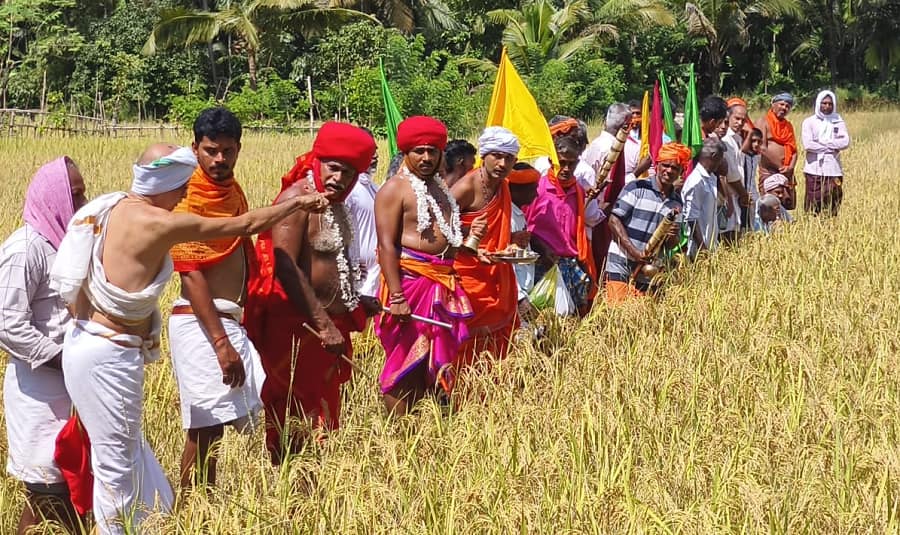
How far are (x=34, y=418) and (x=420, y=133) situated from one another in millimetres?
1898

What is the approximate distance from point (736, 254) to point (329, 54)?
54.9 feet

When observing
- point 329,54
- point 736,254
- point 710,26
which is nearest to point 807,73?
point 710,26


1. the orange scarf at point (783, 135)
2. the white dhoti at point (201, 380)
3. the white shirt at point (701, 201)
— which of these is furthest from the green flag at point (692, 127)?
the white dhoti at point (201, 380)

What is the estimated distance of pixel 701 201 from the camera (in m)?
6.50

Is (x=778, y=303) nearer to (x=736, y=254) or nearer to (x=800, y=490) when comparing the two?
(x=736, y=254)

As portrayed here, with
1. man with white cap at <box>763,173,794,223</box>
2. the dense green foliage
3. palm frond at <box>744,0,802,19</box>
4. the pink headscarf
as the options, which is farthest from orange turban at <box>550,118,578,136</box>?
palm frond at <box>744,0,802,19</box>

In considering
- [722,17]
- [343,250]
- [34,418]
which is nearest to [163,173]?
[34,418]

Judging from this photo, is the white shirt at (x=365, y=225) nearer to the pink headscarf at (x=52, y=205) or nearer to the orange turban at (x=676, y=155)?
the orange turban at (x=676, y=155)

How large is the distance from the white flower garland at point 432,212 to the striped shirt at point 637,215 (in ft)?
4.88

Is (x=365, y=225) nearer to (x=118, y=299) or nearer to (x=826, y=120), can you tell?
(x=118, y=299)

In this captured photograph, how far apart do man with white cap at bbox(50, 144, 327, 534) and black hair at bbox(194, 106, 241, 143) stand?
0.36m

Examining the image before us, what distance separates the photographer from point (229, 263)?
3412 mm

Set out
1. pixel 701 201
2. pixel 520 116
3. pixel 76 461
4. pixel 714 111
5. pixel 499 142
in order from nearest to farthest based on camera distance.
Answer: pixel 76 461 < pixel 499 142 < pixel 520 116 < pixel 701 201 < pixel 714 111

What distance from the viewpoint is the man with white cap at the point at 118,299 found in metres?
2.83
